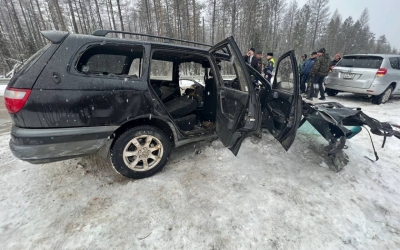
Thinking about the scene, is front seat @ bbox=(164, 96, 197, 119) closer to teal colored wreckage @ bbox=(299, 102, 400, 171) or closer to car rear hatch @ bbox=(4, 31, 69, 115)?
car rear hatch @ bbox=(4, 31, 69, 115)

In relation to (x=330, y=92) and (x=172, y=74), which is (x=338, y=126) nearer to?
(x=172, y=74)

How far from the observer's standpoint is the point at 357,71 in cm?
633

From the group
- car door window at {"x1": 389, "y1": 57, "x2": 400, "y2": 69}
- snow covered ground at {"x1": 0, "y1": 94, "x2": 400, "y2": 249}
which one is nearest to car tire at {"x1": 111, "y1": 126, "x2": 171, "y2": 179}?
snow covered ground at {"x1": 0, "y1": 94, "x2": 400, "y2": 249}

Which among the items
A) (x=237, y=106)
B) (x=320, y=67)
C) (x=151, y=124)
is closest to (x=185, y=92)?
(x=151, y=124)

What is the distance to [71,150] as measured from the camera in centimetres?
205

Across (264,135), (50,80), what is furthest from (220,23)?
(50,80)

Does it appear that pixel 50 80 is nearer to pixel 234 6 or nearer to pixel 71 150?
pixel 71 150

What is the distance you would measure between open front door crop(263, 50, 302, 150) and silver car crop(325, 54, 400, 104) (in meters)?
5.01

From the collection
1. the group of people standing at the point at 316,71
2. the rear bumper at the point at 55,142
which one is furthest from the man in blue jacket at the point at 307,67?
the rear bumper at the point at 55,142

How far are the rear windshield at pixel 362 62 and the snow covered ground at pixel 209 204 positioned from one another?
15.8 feet

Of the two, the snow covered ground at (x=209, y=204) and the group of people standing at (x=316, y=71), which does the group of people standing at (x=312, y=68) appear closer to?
the group of people standing at (x=316, y=71)

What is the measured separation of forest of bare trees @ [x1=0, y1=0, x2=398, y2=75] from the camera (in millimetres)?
21203

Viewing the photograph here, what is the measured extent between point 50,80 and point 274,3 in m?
36.9

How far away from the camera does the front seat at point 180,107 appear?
10.5 ft
